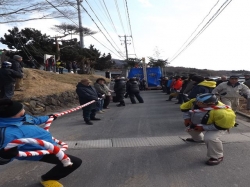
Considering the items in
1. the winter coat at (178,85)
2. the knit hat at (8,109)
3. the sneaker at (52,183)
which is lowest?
the sneaker at (52,183)

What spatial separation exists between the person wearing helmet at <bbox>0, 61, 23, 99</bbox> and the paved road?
10.7ft

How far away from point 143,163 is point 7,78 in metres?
6.79

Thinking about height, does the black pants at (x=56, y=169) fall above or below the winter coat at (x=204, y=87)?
below

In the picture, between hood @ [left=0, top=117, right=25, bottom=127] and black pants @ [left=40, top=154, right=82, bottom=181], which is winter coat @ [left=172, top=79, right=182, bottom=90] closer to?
black pants @ [left=40, top=154, right=82, bottom=181]

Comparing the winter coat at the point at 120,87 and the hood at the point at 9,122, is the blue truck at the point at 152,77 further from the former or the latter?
the hood at the point at 9,122

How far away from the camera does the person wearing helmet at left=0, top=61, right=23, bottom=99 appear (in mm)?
9820

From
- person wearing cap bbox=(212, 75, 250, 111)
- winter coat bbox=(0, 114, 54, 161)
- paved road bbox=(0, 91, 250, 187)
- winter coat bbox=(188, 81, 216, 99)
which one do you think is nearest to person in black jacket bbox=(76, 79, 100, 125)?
paved road bbox=(0, 91, 250, 187)

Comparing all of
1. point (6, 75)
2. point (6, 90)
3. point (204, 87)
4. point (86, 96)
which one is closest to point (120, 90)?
point (86, 96)

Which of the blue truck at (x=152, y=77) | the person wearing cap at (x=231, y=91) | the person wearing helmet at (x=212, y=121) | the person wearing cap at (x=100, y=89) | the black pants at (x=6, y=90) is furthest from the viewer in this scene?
the blue truck at (x=152, y=77)

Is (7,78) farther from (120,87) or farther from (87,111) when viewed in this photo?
(120,87)

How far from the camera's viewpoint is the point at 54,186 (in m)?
3.90

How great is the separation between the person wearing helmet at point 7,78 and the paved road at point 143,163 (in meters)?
3.26

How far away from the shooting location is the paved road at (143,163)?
4.17 meters

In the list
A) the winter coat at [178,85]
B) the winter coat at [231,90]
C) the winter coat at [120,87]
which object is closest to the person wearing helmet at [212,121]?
the winter coat at [231,90]
